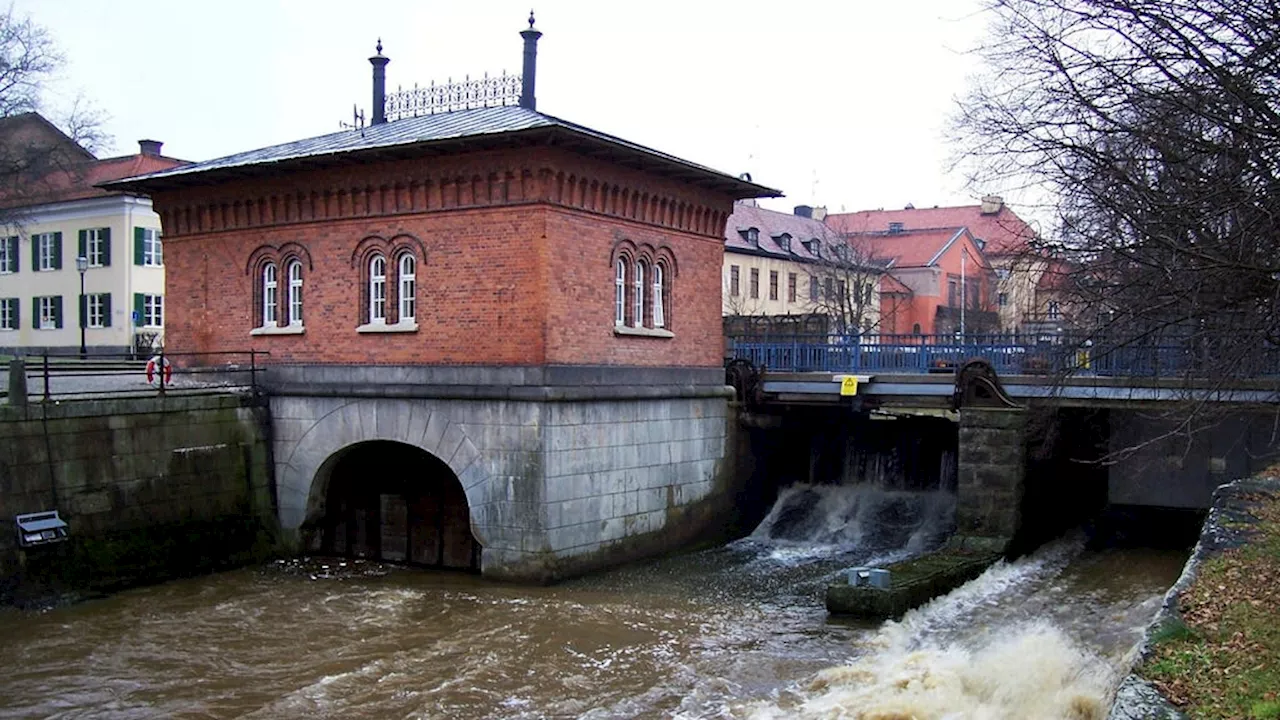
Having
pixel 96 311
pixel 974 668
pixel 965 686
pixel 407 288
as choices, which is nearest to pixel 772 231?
pixel 96 311

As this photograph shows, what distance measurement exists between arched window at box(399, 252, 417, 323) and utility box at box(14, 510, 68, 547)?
5853 millimetres

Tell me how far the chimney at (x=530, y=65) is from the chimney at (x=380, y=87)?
11.6 ft

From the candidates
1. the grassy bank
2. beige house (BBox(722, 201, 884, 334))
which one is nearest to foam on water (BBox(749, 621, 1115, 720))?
the grassy bank

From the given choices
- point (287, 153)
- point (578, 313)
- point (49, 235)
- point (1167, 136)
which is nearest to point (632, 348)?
point (578, 313)

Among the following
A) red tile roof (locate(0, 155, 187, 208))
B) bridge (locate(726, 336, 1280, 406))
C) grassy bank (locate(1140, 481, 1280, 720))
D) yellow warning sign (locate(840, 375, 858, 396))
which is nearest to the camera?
grassy bank (locate(1140, 481, 1280, 720))

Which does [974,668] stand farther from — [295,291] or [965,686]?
[295,291]

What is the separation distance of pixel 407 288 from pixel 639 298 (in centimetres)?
393

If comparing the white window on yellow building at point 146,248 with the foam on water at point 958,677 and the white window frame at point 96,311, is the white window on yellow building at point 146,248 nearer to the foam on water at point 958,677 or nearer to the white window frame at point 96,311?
the white window frame at point 96,311

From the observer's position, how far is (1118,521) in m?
21.7

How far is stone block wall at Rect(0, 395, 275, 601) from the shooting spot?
1541 cm

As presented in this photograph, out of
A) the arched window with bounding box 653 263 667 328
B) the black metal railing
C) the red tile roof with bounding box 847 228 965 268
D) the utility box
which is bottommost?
the utility box

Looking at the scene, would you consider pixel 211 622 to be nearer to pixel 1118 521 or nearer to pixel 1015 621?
pixel 1015 621

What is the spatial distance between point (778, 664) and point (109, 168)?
44764mm

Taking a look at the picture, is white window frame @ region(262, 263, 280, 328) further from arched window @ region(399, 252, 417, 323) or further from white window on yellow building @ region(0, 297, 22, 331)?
white window on yellow building @ region(0, 297, 22, 331)
